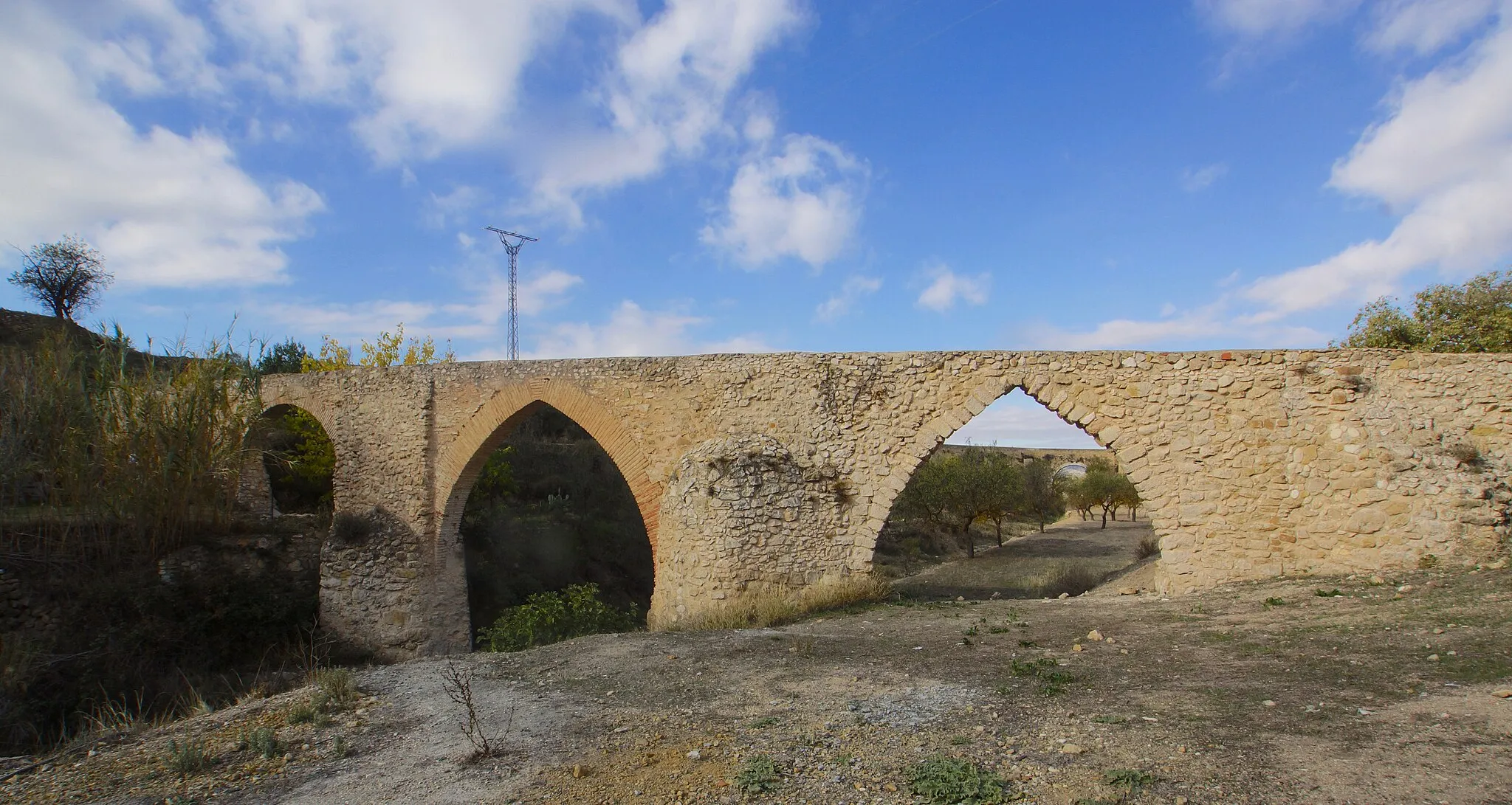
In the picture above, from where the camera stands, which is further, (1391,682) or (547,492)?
(547,492)

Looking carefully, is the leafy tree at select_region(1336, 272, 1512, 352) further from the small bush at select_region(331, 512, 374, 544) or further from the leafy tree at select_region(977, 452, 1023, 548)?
the small bush at select_region(331, 512, 374, 544)

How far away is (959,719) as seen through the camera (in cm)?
438

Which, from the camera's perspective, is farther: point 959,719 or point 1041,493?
point 1041,493

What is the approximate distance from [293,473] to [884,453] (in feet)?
47.5

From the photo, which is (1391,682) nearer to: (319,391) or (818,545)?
(818,545)

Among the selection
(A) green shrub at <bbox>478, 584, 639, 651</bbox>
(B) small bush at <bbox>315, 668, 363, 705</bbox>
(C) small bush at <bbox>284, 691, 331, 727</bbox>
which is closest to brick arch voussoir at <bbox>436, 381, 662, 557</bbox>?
(A) green shrub at <bbox>478, 584, 639, 651</bbox>

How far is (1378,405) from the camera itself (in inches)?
309

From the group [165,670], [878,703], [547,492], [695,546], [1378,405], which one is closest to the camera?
[878,703]

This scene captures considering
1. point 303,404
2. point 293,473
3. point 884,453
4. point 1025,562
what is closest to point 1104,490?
point 1025,562

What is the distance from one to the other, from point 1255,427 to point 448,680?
837 centimetres

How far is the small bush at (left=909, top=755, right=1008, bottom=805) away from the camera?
3281 millimetres

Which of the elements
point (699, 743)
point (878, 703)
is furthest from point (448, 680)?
point (878, 703)

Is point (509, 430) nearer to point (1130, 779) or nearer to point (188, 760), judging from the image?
point (188, 760)

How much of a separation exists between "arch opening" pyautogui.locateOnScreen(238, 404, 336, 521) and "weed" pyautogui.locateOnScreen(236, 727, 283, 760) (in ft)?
37.7
